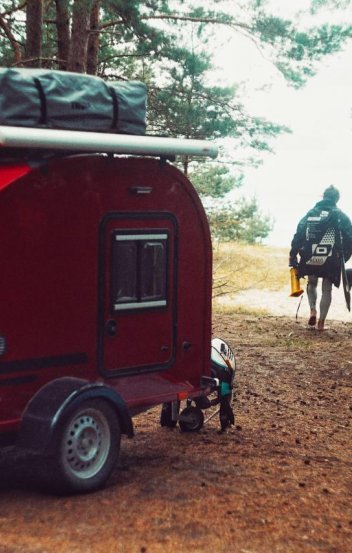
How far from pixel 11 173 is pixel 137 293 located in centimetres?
143

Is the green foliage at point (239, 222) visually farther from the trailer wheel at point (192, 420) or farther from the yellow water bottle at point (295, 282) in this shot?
the trailer wheel at point (192, 420)

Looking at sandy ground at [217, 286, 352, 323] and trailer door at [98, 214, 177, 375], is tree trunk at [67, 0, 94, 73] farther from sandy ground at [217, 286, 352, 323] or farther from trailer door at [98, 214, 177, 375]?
trailer door at [98, 214, 177, 375]

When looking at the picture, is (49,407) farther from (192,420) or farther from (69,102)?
(192,420)

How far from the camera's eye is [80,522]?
224 inches

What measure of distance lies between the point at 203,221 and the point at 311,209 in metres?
7.62

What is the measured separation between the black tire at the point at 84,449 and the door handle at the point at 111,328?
21.3 inches

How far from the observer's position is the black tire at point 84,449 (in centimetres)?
630

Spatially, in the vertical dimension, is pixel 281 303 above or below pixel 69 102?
below

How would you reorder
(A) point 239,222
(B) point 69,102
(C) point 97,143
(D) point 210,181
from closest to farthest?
(C) point 97,143, (B) point 69,102, (A) point 239,222, (D) point 210,181

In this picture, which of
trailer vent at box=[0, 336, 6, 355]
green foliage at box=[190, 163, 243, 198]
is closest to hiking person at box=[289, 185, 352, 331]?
green foliage at box=[190, 163, 243, 198]

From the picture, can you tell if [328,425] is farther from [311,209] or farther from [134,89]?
[311,209]

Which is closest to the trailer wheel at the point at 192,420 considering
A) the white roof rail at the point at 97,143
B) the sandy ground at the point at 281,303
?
the white roof rail at the point at 97,143

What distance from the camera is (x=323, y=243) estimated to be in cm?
1484

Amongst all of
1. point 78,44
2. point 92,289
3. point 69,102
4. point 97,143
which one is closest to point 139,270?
point 92,289
